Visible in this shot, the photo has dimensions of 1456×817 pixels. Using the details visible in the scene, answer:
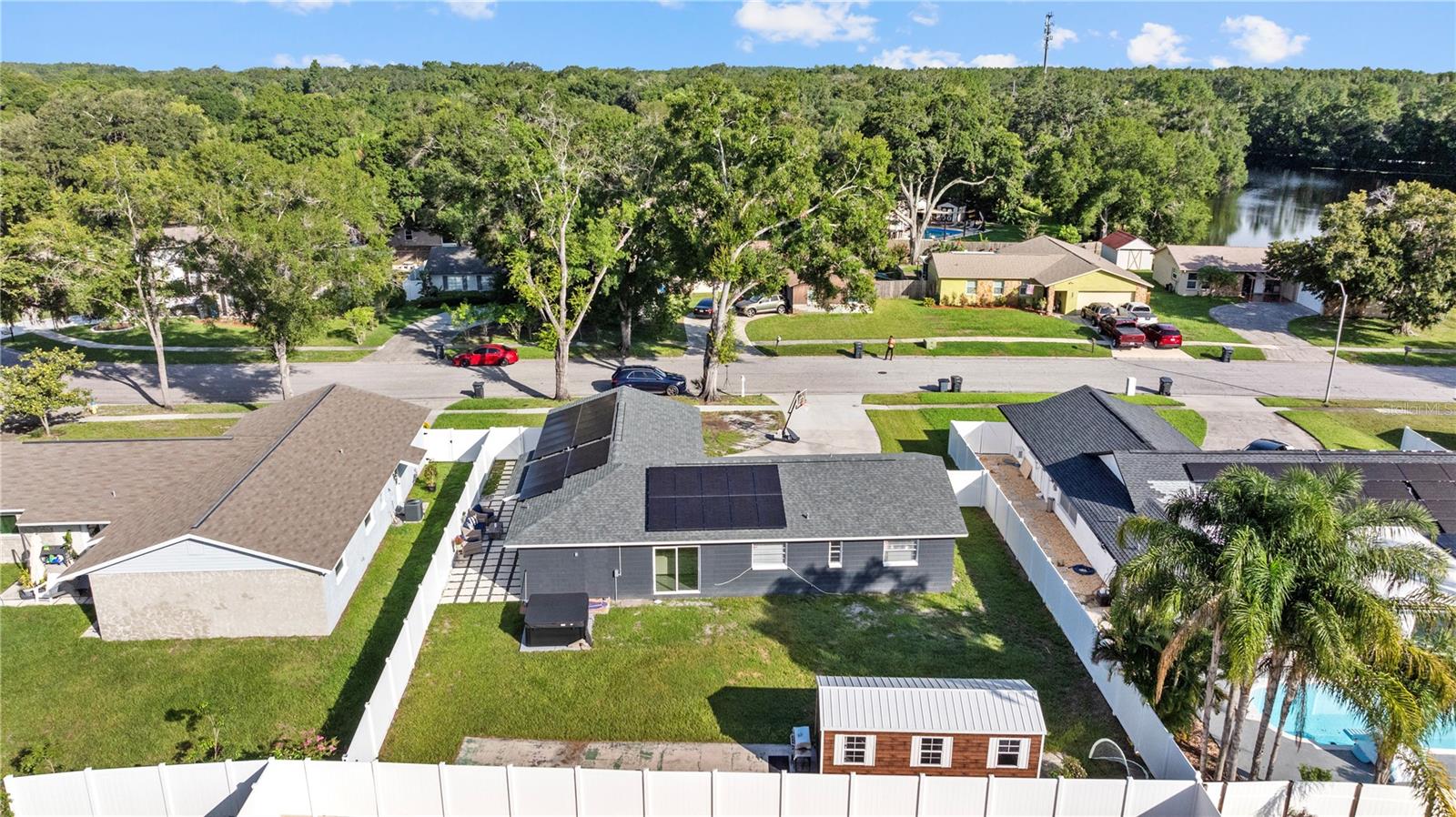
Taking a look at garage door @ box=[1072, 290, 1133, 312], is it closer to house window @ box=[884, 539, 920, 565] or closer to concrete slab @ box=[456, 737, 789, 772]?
house window @ box=[884, 539, 920, 565]

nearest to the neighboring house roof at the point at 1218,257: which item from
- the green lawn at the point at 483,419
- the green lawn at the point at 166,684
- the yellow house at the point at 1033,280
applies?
the yellow house at the point at 1033,280

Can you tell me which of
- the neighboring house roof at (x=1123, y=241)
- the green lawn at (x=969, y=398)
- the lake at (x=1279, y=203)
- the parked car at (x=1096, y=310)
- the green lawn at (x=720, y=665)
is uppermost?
the lake at (x=1279, y=203)

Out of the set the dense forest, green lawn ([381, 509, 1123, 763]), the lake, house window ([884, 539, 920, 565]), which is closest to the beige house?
green lawn ([381, 509, 1123, 763])

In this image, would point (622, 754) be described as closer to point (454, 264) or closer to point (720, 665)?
point (720, 665)

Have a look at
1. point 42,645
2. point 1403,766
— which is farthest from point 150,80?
point 1403,766

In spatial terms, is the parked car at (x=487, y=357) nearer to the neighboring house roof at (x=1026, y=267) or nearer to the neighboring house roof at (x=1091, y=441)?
the neighboring house roof at (x=1091, y=441)

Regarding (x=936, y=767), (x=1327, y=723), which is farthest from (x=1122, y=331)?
(x=936, y=767)

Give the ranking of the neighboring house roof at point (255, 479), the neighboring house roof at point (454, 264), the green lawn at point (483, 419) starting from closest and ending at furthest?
1. the neighboring house roof at point (255, 479)
2. the green lawn at point (483, 419)
3. the neighboring house roof at point (454, 264)
